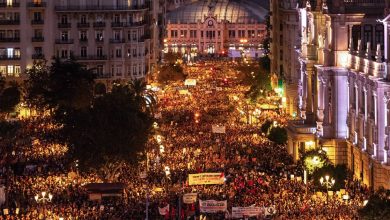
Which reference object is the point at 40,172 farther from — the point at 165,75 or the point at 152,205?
the point at 165,75

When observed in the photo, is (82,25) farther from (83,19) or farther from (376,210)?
(376,210)

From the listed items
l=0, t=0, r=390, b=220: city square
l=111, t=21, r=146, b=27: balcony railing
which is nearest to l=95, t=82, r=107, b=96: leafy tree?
l=0, t=0, r=390, b=220: city square

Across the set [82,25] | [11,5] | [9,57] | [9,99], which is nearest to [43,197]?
[9,99]

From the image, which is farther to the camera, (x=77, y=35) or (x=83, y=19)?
(x=83, y=19)

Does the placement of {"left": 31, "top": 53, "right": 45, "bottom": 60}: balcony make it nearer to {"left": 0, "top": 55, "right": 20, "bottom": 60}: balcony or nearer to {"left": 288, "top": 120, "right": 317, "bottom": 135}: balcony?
{"left": 0, "top": 55, "right": 20, "bottom": 60}: balcony

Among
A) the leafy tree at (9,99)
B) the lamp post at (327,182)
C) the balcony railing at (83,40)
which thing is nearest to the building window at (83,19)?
the balcony railing at (83,40)

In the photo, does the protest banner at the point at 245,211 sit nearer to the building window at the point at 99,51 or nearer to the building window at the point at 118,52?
the building window at the point at 99,51

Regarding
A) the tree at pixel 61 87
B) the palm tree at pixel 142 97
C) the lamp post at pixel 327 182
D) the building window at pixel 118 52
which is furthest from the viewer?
the building window at pixel 118 52
